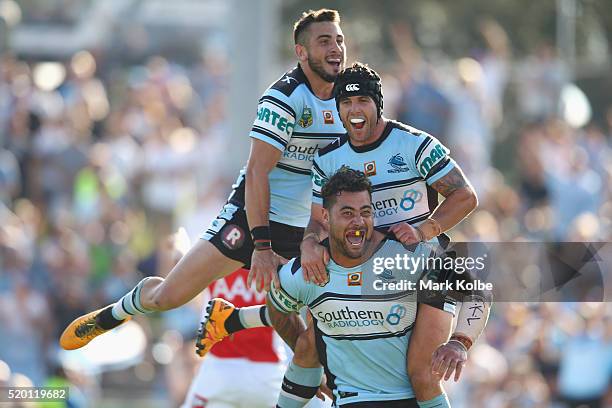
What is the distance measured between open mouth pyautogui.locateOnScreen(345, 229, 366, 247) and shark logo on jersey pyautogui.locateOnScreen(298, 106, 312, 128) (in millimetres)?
1119

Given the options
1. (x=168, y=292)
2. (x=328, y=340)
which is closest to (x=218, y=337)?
(x=168, y=292)

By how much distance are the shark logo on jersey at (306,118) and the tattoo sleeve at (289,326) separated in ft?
3.82

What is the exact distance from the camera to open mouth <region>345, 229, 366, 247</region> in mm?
7957

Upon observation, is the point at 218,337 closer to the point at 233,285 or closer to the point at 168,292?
the point at 168,292

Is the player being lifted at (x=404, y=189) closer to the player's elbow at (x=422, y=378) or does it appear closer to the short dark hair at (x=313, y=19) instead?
the player's elbow at (x=422, y=378)

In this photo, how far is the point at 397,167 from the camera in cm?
822

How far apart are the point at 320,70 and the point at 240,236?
4.01ft

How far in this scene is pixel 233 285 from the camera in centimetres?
1045

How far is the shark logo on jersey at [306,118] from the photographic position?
8797mm

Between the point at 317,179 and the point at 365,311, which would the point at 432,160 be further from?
the point at 365,311

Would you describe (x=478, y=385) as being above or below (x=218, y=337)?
below

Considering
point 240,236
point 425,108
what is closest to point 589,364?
point 425,108

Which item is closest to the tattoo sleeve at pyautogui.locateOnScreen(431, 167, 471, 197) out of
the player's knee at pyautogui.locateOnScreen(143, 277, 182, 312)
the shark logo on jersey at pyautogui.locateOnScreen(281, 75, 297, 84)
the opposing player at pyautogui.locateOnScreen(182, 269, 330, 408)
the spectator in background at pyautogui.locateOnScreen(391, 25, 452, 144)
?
the shark logo on jersey at pyautogui.locateOnScreen(281, 75, 297, 84)

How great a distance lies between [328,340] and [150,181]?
1051cm
